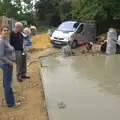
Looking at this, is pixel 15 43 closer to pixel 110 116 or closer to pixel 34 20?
pixel 110 116

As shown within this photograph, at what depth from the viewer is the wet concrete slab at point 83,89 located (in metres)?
4.89

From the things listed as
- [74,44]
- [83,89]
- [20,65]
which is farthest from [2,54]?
[74,44]

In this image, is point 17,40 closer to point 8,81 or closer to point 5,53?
point 5,53

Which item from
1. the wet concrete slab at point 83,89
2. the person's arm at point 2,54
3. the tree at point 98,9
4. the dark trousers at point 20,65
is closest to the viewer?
the wet concrete slab at point 83,89

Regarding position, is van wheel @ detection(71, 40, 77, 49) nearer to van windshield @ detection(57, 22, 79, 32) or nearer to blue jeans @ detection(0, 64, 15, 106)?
van windshield @ detection(57, 22, 79, 32)

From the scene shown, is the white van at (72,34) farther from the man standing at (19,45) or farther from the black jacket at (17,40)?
the black jacket at (17,40)

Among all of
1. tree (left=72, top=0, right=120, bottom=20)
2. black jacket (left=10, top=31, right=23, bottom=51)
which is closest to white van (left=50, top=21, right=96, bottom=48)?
tree (left=72, top=0, right=120, bottom=20)

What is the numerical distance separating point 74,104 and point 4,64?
4.88 ft

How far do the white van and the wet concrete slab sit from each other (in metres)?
6.91

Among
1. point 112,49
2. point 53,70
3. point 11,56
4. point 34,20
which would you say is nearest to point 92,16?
point 112,49

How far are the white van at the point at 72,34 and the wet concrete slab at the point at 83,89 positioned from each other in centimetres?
691

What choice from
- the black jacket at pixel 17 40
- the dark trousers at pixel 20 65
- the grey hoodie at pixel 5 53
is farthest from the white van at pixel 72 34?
the grey hoodie at pixel 5 53

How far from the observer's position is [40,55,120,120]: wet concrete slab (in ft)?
16.0

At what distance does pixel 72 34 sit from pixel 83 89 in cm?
1051
